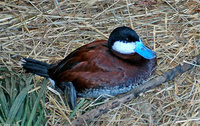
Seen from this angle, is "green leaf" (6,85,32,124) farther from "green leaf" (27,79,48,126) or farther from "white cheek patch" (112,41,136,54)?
"white cheek patch" (112,41,136,54)

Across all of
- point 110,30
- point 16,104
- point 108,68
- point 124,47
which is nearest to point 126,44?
point 124,47

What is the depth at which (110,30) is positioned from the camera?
3586mm

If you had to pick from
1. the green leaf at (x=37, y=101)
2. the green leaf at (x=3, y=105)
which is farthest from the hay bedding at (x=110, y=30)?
the green leaf at (x=3, y=105)

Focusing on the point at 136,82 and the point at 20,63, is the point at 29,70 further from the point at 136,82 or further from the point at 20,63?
the point at 136,82

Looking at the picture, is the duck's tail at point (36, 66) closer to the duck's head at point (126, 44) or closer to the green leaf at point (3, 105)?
the green leaf at point (3, 105)

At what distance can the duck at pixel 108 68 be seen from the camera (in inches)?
108

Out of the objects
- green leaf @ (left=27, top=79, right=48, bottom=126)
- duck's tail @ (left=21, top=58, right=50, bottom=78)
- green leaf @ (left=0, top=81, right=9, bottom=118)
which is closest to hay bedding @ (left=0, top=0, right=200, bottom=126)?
green leaf @ (left=27, top=79, right=48, bottom=126)

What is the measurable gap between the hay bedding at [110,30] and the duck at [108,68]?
0.12 m

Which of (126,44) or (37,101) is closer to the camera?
(37,101)

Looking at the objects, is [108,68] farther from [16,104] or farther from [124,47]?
[16,104]

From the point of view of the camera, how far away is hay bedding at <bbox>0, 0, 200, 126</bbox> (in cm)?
271

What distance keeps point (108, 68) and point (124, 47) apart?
24cm

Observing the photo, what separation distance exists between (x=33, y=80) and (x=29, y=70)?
0.10 meters

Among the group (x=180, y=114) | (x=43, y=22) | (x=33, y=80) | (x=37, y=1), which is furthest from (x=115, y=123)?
(x=37, y=1)
